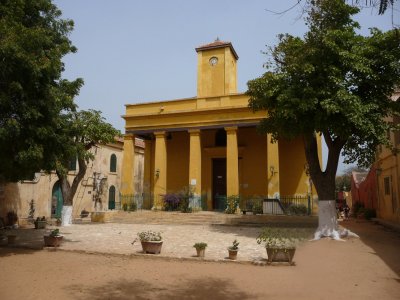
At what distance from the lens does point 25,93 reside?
8.83 meters

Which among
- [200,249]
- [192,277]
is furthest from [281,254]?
[192,277]

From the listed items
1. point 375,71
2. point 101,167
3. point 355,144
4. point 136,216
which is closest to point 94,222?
point 136,216

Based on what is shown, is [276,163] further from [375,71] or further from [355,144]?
[375,71]

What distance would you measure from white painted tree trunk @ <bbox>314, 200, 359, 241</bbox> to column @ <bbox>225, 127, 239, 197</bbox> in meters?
6.94

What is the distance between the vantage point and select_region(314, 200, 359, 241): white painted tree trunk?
12016 mm

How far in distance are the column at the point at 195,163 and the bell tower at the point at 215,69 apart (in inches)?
107

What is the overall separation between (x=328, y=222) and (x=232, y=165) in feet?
25.1

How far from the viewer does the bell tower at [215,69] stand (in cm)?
2166

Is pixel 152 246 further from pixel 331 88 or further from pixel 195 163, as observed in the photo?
pixel 195 163

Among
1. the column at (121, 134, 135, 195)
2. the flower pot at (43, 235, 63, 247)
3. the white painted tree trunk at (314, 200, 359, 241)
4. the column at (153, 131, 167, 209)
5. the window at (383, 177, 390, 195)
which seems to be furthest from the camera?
the column at (121, 134, 135, 195)

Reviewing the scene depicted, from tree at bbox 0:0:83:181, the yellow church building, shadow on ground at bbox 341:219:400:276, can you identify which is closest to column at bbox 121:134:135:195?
the yellow church building

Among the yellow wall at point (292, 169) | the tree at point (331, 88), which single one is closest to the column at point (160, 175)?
the yellow wall at point (292, 169)

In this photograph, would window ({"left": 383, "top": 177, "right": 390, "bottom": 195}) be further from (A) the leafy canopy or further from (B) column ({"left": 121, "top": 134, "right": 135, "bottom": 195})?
(B) column ({"left": 121, "top": 134, "right": 135, "bottom": 195})

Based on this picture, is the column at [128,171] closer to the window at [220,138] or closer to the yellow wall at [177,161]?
the yellow wall at [177,161]
